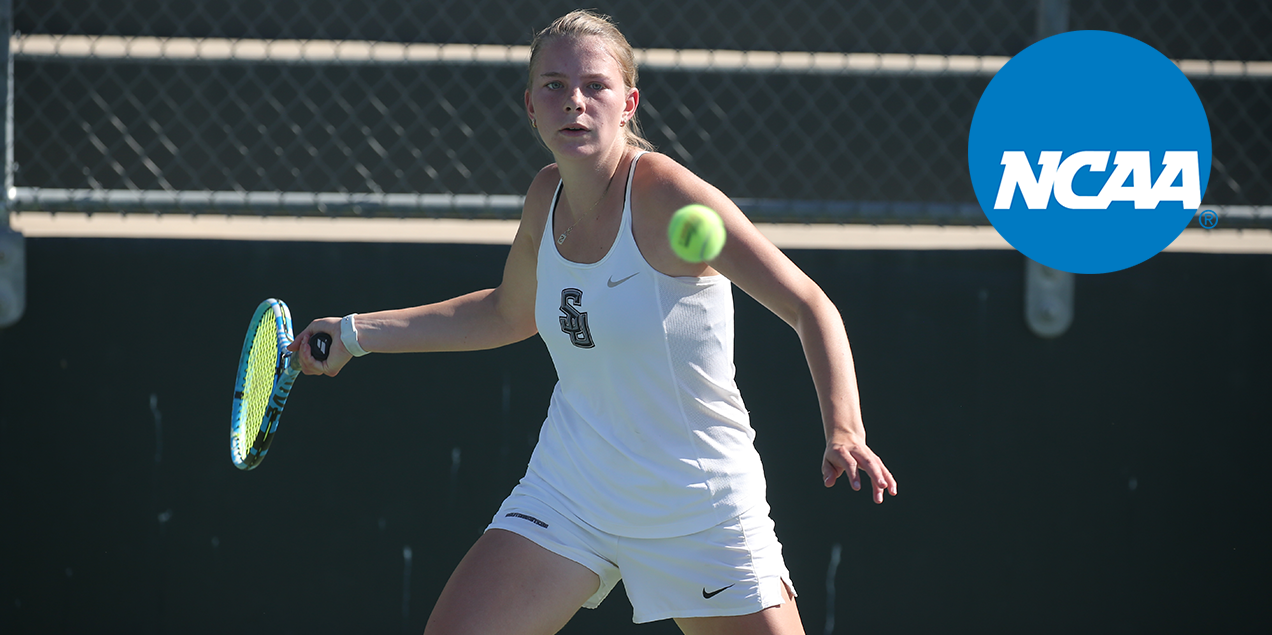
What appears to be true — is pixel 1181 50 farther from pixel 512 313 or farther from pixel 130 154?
pixel 130 154

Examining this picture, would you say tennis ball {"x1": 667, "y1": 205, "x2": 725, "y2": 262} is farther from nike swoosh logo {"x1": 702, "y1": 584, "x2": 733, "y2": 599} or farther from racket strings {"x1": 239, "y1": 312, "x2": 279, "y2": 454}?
racket strings {"x1": 239, "y1": 312, "x2": 279, "y2": 454}

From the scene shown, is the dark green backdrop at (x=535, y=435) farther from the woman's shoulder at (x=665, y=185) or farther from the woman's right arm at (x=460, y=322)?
the woman's shoulder at (x=665, y=185)

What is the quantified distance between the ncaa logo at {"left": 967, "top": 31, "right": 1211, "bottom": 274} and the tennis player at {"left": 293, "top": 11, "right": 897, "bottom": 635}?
65.2 inches

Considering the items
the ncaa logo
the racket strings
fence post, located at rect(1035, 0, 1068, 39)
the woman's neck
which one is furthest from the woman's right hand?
fence post, located at rect(1035, 0, 1068, 39)

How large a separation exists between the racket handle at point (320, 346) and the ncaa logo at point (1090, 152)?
214cm

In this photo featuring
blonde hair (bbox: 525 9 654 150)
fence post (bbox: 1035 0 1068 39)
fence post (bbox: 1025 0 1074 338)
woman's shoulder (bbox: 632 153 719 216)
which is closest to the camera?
woman's shoulder (bbox: 632 153 719 216)

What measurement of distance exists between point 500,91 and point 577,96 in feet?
4.61

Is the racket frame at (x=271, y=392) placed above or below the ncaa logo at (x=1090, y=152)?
below

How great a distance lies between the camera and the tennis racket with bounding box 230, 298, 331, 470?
2.80m

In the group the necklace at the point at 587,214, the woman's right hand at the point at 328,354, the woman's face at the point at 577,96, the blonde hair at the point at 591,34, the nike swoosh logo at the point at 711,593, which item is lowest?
the nike swoosh logo at the point at 711,593

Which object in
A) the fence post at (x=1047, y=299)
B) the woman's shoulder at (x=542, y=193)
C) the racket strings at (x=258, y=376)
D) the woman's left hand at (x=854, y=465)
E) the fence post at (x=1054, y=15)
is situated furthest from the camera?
the fence post at (x=1047, y=299)

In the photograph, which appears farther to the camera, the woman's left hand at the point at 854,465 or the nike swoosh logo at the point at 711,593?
the nike swoosh logo at the point at 711,593

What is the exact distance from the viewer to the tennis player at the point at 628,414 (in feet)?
7.77

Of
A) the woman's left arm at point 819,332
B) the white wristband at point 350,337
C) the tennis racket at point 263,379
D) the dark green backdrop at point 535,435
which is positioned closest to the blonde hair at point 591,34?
the woman's left arm at point 819,332
